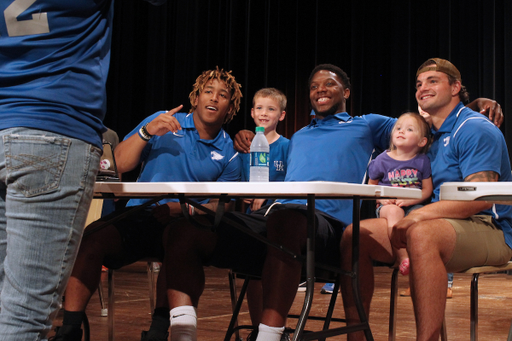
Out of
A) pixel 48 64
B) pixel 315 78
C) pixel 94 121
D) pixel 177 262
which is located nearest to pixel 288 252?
pixel 177 262

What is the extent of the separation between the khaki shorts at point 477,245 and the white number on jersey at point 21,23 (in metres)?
1.42

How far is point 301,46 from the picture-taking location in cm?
759

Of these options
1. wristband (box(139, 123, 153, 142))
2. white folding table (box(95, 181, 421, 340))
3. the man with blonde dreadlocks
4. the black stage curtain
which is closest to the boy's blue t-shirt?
A: white folding table (box(95, 181, 421, 340))

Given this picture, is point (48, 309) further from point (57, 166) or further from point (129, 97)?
point (129, 97)

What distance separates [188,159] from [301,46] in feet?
18.4

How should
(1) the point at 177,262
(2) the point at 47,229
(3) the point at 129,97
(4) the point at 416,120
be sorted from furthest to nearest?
(3) the point at 129,97 < (4) the point at 416,120 < (1) the point at 177,262 < (2) the point at 47,229

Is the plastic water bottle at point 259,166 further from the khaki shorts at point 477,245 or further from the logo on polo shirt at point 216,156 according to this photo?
the khaki shorts at point 477,245

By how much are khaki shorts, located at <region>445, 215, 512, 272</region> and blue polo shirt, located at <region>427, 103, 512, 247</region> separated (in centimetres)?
7

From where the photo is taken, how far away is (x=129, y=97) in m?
6.73

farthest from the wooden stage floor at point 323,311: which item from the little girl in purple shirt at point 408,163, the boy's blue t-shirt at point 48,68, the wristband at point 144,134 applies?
the boy's blue t-shirt at point 48,68

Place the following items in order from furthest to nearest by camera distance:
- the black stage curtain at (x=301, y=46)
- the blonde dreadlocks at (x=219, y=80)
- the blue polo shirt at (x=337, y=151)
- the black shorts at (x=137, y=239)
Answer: the black stage curtain at (x=301, y=46), the blonde dreadlocks at (x=219, y=80), the blue polo shirt at (x=337, y=151), the black shorts at (x=137, y=239)

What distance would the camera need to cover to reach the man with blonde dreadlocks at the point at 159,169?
74.4 inches

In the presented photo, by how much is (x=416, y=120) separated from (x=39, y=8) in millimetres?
1587

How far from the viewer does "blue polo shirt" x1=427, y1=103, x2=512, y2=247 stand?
1.98 m
